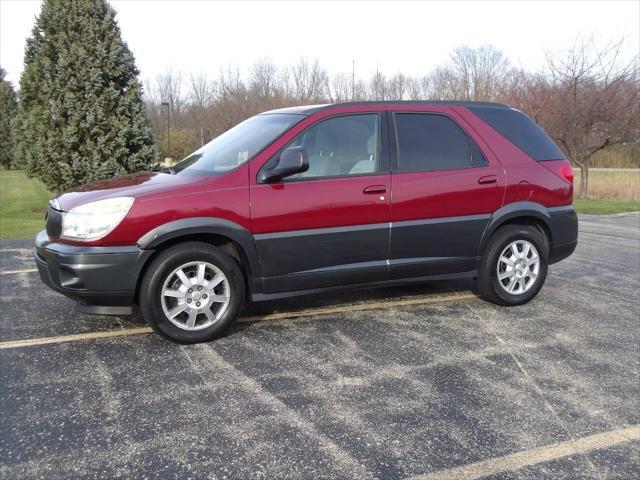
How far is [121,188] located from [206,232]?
2.44 feet

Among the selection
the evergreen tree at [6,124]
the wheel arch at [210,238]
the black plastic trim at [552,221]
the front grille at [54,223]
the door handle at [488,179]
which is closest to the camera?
the wheel arch at [210,238]

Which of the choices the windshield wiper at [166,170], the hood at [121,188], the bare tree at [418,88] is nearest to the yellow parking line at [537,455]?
the hood at [121,188]

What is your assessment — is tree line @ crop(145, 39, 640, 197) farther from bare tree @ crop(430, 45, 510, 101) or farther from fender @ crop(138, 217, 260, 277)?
fender @ crop(138, 217, 260, 277)

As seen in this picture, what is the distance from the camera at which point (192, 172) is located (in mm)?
4535

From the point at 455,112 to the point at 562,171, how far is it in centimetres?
130

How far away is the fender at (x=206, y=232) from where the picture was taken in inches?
157

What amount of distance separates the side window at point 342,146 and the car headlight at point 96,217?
132cm

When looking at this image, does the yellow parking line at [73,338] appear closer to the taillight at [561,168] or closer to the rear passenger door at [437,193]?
the rear passenger door at [437,193]

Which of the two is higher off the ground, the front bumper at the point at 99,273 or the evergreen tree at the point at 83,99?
the evergreen tree at the point at 83,99

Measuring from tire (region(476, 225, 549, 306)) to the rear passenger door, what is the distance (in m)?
0.20

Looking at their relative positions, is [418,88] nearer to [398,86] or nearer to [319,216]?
[398,86]

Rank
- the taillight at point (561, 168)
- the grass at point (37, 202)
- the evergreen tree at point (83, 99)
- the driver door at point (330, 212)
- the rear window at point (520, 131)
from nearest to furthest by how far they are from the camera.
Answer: the driver door at point (330, 212), the rear window at point (520, 131), the taillight at point (561, 168), the grass at point (37, 202), the evergreen tree at point (83, 99)

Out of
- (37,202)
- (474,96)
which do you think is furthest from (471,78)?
(37,202)

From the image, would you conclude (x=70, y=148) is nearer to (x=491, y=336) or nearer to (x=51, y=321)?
(x=51, y=321)
